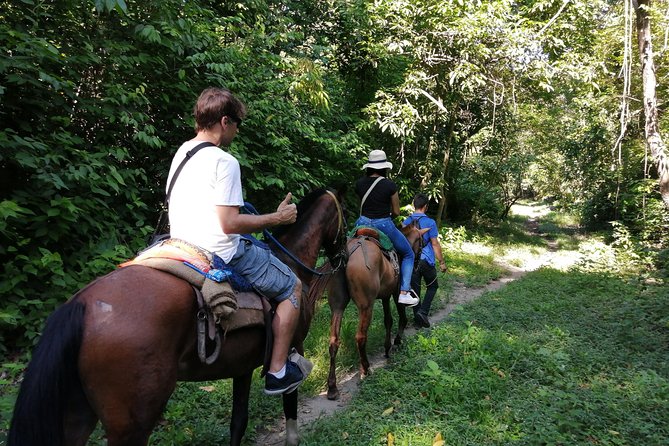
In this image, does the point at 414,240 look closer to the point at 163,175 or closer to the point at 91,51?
the point at 163,175

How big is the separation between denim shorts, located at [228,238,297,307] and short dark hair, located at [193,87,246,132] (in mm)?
875

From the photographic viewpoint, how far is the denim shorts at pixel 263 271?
3.00 meters

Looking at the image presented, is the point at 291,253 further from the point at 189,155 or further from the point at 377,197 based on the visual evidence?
the point at 377,197

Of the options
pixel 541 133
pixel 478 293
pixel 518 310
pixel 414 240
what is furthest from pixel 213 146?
pixel 541 133

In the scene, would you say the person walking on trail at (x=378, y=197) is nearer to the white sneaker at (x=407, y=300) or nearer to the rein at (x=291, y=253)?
the white sneaker at (x=407, y=300)

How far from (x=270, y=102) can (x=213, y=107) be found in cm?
597

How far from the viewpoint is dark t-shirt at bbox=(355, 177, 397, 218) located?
5734 mm

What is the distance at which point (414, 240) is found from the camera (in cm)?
718

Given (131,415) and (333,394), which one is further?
(333,394)

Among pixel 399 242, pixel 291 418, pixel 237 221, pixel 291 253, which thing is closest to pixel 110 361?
pixel 237 221

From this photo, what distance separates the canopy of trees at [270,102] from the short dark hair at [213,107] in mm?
1638

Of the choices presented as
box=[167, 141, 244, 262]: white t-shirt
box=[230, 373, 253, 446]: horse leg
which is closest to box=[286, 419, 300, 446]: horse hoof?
box=[230, 373, 253, 446]: horse leg

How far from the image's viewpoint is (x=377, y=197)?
5.79 m

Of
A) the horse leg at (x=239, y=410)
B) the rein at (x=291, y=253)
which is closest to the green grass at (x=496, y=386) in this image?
the horse leg at (x=239, y=410)
